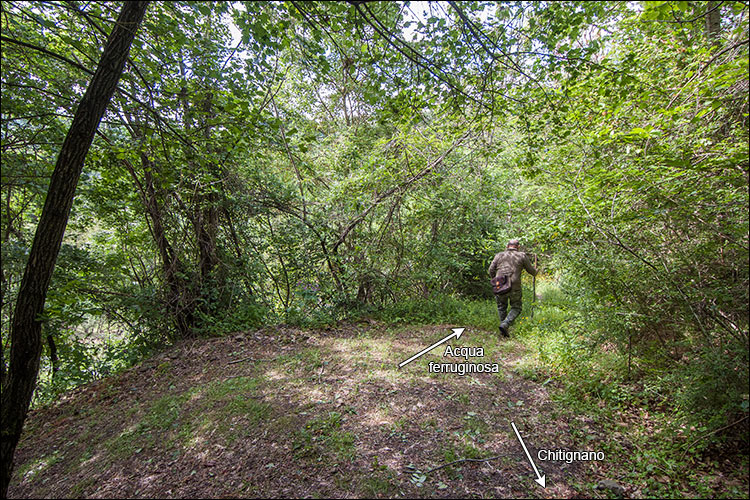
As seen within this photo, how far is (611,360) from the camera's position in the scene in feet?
13.6

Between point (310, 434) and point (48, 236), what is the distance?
285cm

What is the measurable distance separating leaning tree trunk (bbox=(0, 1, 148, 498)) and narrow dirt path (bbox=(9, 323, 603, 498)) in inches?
36.4

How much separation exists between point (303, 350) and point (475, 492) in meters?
3.65

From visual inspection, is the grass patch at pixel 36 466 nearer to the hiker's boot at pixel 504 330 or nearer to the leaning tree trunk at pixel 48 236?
the leaning tree trunk at pixel 48 236

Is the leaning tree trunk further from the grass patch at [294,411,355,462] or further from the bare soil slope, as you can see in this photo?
the grass patch at [294,411,355,462]

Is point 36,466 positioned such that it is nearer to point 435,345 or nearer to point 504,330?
point 435,345

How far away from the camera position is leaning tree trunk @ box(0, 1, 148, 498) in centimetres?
251

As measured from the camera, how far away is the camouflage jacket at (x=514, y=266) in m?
6.01

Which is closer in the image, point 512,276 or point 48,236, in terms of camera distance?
point 48,236

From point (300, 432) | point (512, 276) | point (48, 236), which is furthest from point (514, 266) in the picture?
point (48, 236)

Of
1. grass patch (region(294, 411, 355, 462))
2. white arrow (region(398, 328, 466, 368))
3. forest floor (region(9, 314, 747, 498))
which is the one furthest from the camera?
white arrow (region(398, 328, 466, 368))

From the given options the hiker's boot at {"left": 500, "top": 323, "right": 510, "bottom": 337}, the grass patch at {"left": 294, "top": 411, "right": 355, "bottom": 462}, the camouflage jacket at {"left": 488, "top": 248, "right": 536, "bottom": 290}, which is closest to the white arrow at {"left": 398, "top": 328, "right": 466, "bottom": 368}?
the hiker's boot at {"left": 500, "top": 323, "right": 510, "bottom": 337}

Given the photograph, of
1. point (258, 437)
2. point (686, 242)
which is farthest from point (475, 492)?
point (686, 242)

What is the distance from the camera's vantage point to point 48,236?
2.57 m
